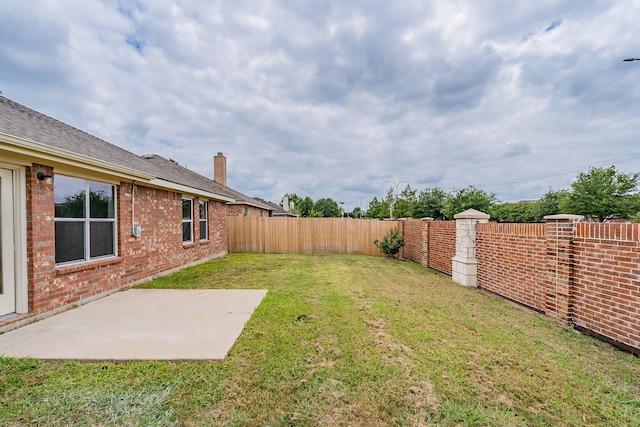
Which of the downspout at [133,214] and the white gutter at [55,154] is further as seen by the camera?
the downspout at [133,214]

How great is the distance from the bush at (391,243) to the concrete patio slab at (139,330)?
8262 millimetres

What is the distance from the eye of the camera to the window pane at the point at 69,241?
4.69 meters

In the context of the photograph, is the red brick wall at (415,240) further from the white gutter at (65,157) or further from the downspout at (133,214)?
the downspout at (133,214)

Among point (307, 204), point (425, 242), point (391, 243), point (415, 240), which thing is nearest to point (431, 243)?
point (425, 242)

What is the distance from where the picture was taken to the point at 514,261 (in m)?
5.46

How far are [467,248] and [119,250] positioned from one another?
8.51m

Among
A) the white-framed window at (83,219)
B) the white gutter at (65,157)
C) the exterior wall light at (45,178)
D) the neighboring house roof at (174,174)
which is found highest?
the neighboring house roof at (174,174)

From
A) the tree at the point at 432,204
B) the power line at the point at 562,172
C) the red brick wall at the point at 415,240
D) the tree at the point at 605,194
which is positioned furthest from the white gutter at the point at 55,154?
the tree at the point at 605,194

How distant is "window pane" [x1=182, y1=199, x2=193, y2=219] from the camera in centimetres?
914

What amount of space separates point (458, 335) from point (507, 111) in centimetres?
1351

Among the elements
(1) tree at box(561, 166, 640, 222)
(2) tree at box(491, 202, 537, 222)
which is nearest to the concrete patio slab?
(1) tree at box(561, 166, 640, 222)

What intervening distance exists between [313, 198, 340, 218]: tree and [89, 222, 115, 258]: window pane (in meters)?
60.4

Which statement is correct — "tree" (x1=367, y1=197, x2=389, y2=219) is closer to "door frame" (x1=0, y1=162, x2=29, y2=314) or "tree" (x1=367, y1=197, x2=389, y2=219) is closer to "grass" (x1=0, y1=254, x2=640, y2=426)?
"grass" (x1=0, y1=254, x2=640, y2=426)

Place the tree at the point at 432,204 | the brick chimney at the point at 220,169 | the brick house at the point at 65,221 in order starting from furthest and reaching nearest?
the tree at the point at 432,204 < the brick chimney at the point at 220,169 < the brick house at the point at 65,221
